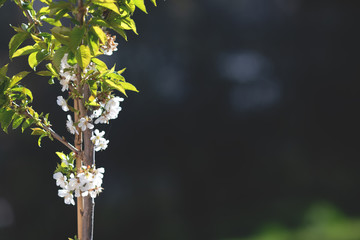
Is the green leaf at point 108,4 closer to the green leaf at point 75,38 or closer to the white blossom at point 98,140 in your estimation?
the green leaf at point 75,38

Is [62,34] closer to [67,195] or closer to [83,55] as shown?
[83,55]

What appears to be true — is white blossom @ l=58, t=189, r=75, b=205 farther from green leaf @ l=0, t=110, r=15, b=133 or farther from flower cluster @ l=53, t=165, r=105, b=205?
green leaf @ l=0, t=110, r=15, b=133

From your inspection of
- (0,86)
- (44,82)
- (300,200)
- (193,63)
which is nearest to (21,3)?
(0,86)

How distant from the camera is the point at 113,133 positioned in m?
2.45

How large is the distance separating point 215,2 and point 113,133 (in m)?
1.07

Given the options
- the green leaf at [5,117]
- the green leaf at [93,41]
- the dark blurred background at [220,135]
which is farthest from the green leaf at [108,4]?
the dark blurred background at [220,135]

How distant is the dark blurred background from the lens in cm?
232

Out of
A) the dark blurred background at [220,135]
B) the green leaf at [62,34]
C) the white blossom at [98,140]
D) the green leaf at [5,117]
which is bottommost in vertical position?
the white blossom at [98,140]

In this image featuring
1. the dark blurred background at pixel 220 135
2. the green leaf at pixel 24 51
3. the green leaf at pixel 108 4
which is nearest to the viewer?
the green leaf at pixel 108 4

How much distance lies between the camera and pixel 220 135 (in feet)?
9.05

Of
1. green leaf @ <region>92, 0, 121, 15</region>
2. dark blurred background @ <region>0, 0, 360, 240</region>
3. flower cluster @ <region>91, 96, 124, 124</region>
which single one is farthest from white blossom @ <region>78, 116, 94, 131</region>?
dark blurred background @ <region>0, 0, 360, 240</region>

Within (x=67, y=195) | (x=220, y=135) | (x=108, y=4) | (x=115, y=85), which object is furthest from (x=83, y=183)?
(x=220, y=135)

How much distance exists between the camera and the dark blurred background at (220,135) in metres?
2.32

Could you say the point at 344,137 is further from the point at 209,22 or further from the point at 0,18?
the point at 0,18
